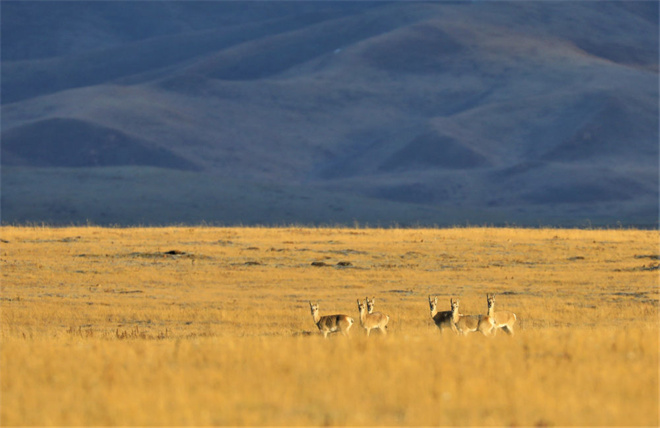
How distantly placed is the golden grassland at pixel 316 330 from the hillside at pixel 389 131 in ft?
149

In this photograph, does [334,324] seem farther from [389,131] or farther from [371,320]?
[389,131]

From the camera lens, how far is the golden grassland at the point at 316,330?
960 centimetres

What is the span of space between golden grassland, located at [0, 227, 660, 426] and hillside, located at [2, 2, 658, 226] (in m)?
45.3

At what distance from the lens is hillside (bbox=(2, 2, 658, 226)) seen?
291 ft

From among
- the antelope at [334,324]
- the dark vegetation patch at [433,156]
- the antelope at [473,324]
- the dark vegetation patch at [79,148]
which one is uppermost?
the dark vegetation patch at [79,148]

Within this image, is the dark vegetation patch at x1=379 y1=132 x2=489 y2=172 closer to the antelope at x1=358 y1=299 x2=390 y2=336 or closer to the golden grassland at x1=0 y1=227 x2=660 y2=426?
the golden grassland at x1=0 y1=227 x2=660 y2=426

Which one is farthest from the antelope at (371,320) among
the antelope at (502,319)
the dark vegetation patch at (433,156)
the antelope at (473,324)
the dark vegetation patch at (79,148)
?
the dark vegetation patch at (79,148)

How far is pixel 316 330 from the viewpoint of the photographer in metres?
18.1

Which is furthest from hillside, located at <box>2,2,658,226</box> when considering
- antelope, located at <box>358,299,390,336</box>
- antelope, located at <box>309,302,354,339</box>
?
antelope, located at <box>309,302,354,339</box>

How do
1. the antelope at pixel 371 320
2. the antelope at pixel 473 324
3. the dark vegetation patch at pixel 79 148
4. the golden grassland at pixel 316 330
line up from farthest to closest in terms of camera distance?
the dark vegetation patch at pixel 79 148 < the antelope at pixel 371 320 < the antelope at pixel 473 324 < the golden grassland at pixel 316 330

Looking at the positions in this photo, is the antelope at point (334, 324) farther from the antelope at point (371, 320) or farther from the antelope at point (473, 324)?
the antelope at point (473, 324)

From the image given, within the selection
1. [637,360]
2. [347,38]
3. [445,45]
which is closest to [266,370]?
[637,360]

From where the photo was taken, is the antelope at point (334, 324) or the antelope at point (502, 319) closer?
the antelope at point (334, 324)

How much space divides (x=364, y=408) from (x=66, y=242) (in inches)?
1063
